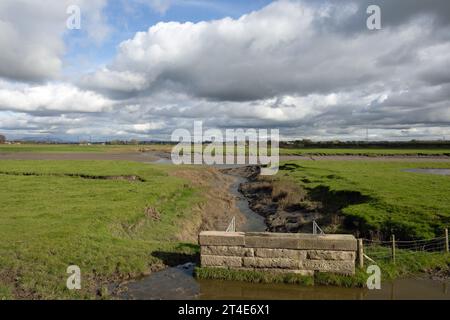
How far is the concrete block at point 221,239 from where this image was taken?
43.1 feet

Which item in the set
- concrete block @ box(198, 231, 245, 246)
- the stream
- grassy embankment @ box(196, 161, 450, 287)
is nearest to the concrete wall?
concrete block @ box(198, 231, 245, 246)

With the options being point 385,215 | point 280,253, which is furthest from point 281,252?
point 385,215

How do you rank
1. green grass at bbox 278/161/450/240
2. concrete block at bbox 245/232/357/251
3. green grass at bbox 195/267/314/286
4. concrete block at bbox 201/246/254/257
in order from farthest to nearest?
green grass at bbox 278/161/450/240
concrete block at bbox 201/246/254/257
green grass at bbox 195/267/314/286
concrete block at bbox 245/232/357/251

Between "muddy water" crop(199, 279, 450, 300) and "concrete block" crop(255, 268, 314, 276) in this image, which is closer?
"muddy water" crop(199, 279, 450, 300)

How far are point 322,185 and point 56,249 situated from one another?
3007cm

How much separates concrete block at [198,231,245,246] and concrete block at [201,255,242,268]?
1.86ft

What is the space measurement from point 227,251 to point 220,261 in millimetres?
488

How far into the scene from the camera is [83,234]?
719 inches

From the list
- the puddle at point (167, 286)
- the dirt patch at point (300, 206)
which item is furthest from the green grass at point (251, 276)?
the dirt patch at point (300, 206)

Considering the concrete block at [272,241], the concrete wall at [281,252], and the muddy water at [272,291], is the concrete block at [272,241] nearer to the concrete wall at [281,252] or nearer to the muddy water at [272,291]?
the concrete wall at [281,252]

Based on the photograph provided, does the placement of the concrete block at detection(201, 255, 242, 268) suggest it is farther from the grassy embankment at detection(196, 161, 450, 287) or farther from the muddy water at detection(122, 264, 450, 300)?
the muddy water at detection(122, 264, 450, 300)

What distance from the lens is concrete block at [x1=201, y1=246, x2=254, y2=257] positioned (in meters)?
13.3
